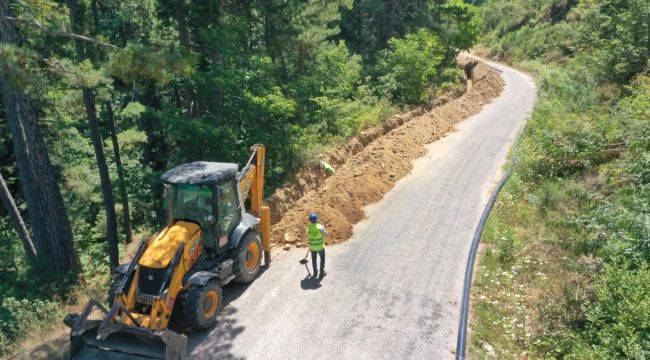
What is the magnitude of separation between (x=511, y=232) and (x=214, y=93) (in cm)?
980

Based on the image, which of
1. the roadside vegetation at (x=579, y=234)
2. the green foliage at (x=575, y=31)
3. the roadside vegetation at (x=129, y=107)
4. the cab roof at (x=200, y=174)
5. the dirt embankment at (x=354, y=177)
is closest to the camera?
the roadside vegetation at (x=579, y=234)

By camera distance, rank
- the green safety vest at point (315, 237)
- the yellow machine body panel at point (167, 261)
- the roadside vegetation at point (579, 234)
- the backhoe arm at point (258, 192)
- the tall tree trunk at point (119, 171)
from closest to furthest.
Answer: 1. the roadside vegetation at point (579, 234)
2. the yellow machine body panel at point (167, 261)
3. the green safety vest at point (315, 237)
4. the backhoe arm at point (258, 192)
5. the tall tree trunk at point (119, 171)

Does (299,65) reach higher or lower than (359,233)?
higher

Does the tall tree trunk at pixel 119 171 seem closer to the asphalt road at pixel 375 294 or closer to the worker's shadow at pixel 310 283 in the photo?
the asphalt road at pixel 375 294

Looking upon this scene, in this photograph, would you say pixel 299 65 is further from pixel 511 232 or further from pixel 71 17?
pixel 511 232

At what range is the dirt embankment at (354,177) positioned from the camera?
12.1 metres

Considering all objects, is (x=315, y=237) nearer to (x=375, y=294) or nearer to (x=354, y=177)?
(x=375, y=294)

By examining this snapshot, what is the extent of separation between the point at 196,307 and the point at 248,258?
2151mm

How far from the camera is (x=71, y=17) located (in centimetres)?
1312

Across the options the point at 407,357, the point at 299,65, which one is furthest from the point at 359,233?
the point at 299,65

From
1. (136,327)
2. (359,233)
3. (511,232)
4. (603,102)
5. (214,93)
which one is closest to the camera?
(136,327)

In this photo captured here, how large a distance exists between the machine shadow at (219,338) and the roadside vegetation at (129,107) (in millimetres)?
3439

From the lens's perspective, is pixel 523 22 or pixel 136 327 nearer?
pixel 136 327

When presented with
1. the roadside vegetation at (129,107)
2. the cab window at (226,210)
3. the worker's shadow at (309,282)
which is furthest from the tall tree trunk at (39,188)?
the worker's shadow at (309,282)
